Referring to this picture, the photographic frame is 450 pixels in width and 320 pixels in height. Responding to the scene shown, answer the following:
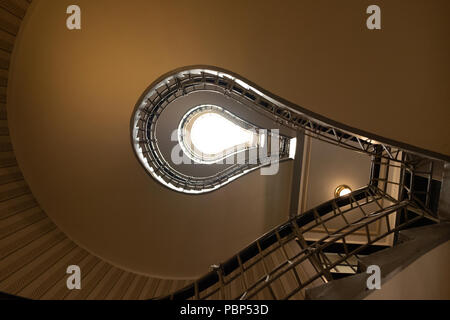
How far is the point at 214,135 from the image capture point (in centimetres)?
866

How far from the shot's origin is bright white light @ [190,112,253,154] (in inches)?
314

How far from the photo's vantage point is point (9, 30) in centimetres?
288

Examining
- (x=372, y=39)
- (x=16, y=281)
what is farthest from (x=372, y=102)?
(x=16, y=281)

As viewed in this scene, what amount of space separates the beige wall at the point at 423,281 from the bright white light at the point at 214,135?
613 cm

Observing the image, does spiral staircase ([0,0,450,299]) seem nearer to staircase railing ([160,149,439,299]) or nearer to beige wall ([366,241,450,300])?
staircase railing ([160,149,439,299])

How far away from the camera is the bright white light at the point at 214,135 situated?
7.97 meters

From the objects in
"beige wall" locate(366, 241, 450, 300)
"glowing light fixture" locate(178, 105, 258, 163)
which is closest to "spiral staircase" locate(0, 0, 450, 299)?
Result: "beige wall" locate(366, 241, 450, 300)

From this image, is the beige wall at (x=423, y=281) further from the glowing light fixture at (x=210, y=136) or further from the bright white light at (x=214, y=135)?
the bright white light at (x=214, y=135)

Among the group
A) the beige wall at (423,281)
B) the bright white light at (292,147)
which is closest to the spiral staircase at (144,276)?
the beige wall at (423,281)

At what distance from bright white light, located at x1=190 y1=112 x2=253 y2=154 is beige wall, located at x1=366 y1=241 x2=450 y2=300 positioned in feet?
20.1

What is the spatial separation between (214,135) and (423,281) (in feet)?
24.4

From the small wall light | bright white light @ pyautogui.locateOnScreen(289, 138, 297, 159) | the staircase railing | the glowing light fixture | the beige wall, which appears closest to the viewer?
the beige wall

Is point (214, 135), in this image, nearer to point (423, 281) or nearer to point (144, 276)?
point (144, 276)

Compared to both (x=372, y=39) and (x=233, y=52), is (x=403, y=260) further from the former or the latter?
(x=233, y=52)
